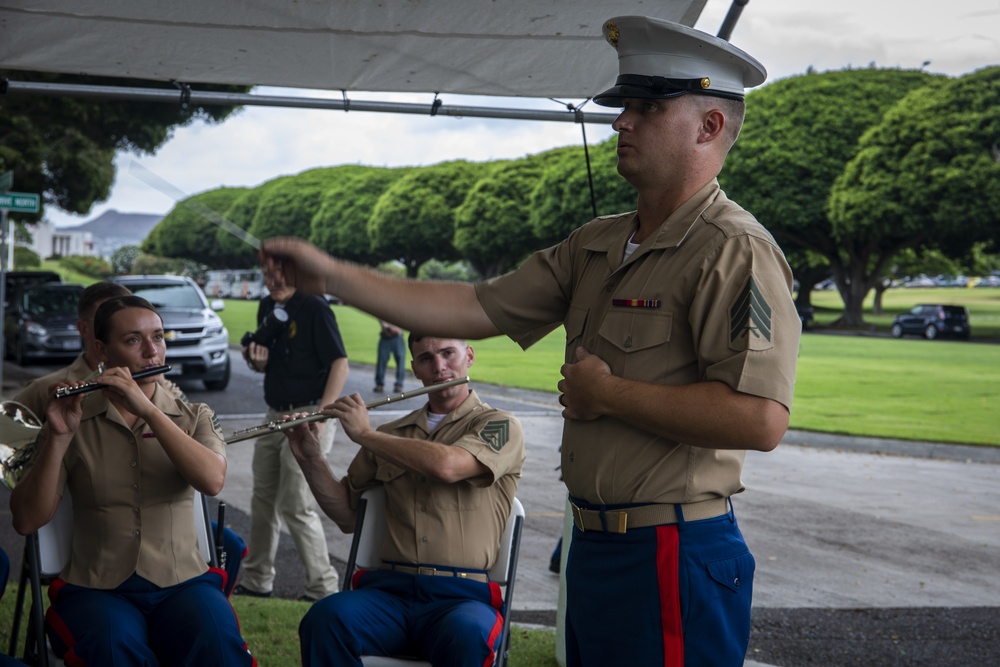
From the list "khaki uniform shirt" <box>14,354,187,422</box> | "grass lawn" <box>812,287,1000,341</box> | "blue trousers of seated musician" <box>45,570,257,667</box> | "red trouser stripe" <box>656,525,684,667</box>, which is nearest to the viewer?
"red trouser stripe" <box>656,525,684,667</box>

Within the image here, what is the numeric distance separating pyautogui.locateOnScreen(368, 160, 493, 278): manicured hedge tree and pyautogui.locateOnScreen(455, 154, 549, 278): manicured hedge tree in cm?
545

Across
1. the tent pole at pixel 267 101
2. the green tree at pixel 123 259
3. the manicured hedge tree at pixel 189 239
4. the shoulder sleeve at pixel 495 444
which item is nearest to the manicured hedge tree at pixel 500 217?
the green tree at pixel 123 259

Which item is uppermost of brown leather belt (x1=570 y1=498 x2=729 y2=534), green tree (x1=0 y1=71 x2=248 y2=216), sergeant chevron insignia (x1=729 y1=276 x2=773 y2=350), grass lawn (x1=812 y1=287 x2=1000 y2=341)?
green tree (x1=0 y1=71 x2=248 y2=216)

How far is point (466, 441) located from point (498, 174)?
2418 inches

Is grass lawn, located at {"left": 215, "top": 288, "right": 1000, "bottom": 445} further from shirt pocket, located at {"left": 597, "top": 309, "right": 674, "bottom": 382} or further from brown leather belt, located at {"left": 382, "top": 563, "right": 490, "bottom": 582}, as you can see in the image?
shirt pocket, located at {"left": 597, "top": 309, "right": 674, "bottom": 382}

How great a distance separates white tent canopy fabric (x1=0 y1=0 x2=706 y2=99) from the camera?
3.98 m

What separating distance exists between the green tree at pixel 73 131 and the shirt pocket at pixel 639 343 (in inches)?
583

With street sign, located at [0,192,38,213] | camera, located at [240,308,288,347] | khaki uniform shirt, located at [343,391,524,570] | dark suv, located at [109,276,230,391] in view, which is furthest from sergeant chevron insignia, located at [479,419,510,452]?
dark suv, located at [109,276,230,391]

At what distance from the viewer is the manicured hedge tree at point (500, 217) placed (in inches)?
2447

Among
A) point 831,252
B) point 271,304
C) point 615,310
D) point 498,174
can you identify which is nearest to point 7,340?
point 271,304

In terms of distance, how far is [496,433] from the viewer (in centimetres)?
380

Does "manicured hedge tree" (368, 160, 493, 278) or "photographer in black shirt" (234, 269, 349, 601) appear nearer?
"photographer in black shirt" (234, 269, 349, 601)

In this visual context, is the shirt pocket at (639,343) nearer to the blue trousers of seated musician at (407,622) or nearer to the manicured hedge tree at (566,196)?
the blue trousers of seated musician at (407,622)

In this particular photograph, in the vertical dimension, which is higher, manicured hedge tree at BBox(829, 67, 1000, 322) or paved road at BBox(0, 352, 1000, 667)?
manicured hedge tree at BBox(829, 67, 1000, 322)
